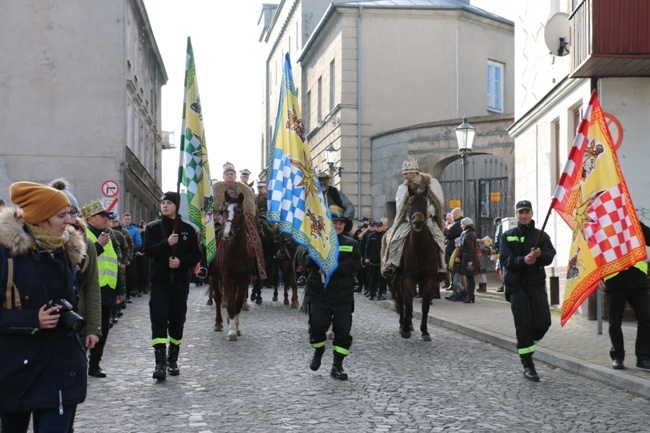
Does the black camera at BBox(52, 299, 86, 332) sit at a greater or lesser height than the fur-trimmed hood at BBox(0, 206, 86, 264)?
lesser

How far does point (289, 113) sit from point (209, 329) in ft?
15.2

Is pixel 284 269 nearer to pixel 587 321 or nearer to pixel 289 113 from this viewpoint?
pixel 587 321

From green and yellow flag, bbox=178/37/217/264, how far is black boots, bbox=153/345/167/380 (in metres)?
1.59

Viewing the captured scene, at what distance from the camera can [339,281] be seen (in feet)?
34.5

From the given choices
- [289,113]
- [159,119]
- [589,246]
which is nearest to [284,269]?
[289,113]

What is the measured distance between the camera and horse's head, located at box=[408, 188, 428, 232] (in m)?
13.3

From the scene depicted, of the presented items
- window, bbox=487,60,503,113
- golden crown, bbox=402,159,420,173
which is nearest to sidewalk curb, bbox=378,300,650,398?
golden crown, bbox=402,159,420,173

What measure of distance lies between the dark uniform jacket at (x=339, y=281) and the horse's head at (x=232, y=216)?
3035 mm

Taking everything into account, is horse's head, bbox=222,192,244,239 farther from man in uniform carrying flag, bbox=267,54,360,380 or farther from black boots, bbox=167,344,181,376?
black boots, bbox=167,344,181,376

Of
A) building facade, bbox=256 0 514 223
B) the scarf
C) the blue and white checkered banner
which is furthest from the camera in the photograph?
building facade, bbox=256 0 514 223

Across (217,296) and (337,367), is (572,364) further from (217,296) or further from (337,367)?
(217,296)

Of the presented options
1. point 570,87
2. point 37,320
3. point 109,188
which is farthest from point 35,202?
point 109,188

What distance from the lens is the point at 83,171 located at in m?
38.0

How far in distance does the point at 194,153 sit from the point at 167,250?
1.33m
